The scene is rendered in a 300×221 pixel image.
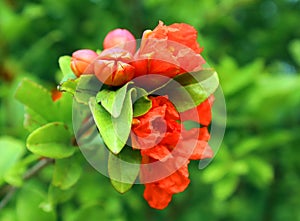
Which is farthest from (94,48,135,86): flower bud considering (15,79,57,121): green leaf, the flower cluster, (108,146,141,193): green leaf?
(15,79,57,121): green leaf

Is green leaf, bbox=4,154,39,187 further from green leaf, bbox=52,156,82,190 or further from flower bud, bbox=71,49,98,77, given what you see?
flower bud, bbox=71,49,98,77

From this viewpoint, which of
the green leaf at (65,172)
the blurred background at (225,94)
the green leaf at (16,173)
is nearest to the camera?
the green leaf at (65,172)

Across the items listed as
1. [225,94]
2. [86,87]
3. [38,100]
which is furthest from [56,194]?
[225,94]

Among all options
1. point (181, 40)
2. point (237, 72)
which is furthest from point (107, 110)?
point (237, 72)

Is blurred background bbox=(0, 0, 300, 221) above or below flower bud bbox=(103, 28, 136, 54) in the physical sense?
below

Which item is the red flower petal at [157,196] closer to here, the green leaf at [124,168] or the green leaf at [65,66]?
the green leaf at [124,168]

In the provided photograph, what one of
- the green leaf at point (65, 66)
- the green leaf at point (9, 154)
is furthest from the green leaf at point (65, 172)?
the green leaf at point (9, 154)
